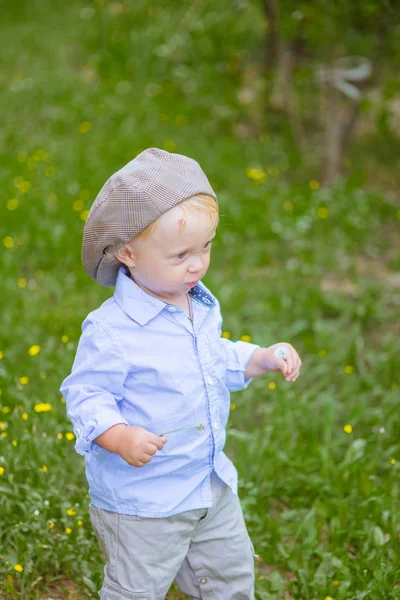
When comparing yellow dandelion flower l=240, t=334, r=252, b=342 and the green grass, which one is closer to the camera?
the green grass

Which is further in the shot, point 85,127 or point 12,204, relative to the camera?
point 85,127

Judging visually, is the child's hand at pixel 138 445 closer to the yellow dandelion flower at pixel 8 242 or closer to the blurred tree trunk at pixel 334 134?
the yellow dandelion flower at pixel 8 242

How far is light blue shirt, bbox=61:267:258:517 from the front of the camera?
1.87 m

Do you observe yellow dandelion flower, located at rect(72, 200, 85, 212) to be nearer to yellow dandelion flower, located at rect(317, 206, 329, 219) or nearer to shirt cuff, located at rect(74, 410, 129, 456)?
yellow dandelion flower, located at rect(317, 206, 329, 219)

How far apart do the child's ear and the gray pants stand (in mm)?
629

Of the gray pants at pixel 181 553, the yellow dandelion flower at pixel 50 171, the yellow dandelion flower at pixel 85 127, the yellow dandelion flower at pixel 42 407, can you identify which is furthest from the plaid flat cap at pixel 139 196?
the yellow dandelion flower at pixel 85 127

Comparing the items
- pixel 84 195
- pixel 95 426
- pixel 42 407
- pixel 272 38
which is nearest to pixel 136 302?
pixel 95 426

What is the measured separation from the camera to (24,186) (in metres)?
4.88

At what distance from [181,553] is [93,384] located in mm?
533

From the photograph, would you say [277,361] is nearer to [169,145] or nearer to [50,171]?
[50,171]

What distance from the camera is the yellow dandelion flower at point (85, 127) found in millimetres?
5891

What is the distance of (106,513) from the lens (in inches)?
78.7

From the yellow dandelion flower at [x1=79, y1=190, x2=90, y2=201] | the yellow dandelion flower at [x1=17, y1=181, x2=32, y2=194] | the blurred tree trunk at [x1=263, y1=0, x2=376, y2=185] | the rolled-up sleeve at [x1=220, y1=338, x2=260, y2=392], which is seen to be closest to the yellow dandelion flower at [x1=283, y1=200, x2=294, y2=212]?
the blurred tree trunk at [x1=263, y1=0, x2=376, y2=185]

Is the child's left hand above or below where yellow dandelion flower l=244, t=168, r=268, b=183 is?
above
